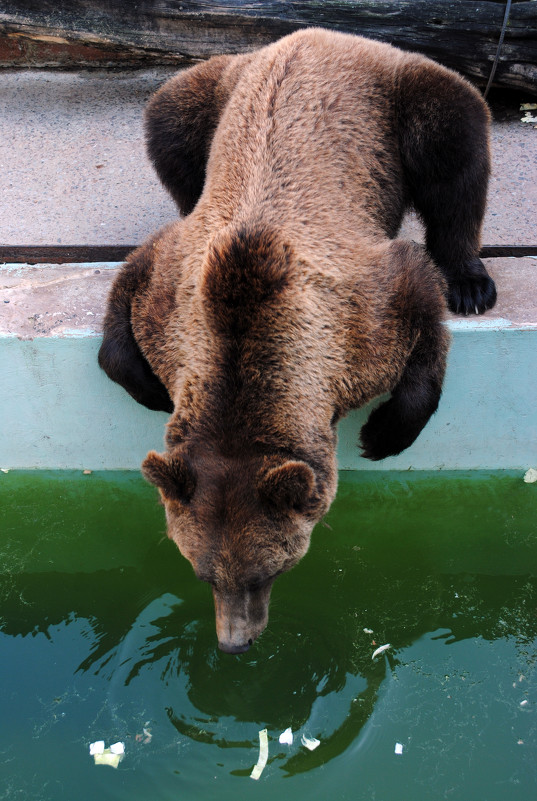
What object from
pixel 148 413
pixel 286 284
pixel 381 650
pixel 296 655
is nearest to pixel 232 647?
pixel 296 655

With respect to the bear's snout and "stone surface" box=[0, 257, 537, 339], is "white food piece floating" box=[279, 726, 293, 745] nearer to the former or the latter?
the bear's snout

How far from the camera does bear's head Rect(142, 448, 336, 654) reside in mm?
2887

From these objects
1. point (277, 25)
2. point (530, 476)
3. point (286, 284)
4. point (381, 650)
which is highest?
point (277, 25)

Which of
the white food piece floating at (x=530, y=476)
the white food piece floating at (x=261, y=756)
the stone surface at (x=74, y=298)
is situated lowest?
the white food piece floating at (x=261, y=756)

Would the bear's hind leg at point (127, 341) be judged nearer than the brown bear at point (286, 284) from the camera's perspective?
No

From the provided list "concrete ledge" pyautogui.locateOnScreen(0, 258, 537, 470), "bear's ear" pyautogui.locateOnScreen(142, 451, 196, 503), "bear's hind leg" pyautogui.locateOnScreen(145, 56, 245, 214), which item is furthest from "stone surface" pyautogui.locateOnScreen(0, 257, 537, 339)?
"bear's ear" pyautogui.locateOnScreen(142, 451, 196, 503)

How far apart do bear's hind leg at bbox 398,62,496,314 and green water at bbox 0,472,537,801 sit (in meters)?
1.17

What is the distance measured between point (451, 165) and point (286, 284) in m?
1.57

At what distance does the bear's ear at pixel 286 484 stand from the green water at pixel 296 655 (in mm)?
1210

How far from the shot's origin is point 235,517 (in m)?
2.90

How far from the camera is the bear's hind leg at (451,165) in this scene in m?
4.27

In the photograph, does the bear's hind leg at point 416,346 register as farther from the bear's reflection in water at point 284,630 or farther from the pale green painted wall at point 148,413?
the bear's reflection in water at point 284,630

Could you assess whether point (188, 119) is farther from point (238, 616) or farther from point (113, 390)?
point (238, 616)

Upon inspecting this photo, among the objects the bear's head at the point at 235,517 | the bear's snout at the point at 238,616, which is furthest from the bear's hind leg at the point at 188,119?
the bear's snout at the point at 238,616
